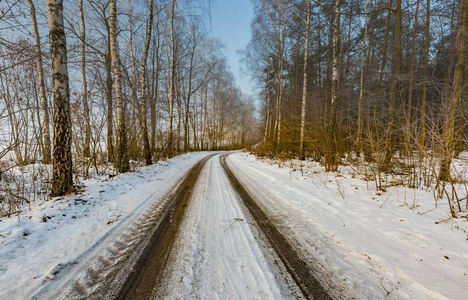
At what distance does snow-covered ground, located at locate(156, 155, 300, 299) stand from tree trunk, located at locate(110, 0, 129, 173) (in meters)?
5.33

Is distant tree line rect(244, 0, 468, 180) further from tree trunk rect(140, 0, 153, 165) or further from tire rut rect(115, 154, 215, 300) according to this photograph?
tree trunk rect(140, 0, 153, 165)

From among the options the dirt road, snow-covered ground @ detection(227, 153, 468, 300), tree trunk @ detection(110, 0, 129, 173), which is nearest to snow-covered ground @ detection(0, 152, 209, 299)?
the dirt road

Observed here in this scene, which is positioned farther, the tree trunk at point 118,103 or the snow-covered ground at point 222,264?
the tree trunk at point 118,103

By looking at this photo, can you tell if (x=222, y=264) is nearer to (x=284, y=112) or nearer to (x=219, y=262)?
(x=219, y=262)

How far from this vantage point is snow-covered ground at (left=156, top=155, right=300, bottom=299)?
59.6 inches

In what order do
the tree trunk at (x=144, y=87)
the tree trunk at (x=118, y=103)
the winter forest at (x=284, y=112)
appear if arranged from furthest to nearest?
1. the tree trunk at (x=144, y=87)
2. the tree trunk at (x=118, y=103)
3. the winter forest at (x=284, y=112)

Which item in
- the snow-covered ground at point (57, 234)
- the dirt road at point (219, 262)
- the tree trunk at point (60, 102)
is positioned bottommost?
the dirt road at point (219, 262)

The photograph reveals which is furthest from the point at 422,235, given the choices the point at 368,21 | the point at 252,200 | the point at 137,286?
the point at 368,21

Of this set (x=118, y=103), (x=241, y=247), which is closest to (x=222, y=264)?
(x=241, y=247)

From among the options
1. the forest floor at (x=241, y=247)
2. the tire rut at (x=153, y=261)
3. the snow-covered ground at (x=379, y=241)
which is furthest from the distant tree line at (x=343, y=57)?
the tire rut at (x=153, y=261)

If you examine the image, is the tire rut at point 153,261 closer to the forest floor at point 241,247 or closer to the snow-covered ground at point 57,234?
the forest floor at point 241,247

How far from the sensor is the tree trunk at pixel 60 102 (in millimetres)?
3695

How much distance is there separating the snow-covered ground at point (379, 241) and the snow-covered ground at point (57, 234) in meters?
2.62

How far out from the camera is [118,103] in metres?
6.69
